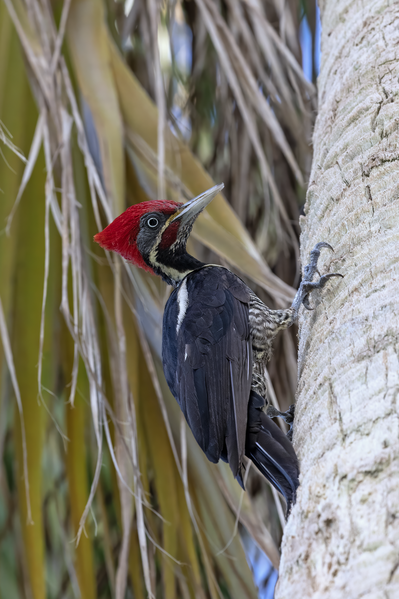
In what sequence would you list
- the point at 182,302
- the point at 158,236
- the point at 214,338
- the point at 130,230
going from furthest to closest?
the point at 158,236 → the point at 130,230 → the point at 182,302 → the point at 214,338

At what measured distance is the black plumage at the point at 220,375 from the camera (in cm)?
180

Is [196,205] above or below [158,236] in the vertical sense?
below

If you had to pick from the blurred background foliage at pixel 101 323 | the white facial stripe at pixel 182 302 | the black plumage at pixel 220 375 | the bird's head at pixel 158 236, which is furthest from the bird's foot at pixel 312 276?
the bird's head at pixel 158 236

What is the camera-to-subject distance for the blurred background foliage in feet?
6.47

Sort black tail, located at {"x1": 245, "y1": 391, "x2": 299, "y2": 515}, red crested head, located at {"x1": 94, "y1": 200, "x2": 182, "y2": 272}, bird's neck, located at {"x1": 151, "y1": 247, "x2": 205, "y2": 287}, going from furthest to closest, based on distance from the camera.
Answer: bird's neck, located at {"x1": 151, "y1": 247, "x2": 205, "y2": 287}, red crested head, located at {"x1": 94, "y1": 200, "x2": 182, "y2": 272}, black tail, located at {"x1": 245, "y1": 391, "x2": 299, "y2": 515}

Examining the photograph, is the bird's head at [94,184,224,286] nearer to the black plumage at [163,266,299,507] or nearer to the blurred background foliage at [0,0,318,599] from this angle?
the blurred background foliage at [0,0,318,599]

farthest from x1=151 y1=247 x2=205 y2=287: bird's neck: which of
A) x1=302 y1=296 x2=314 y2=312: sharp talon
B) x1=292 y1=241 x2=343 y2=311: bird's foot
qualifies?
x1=302 y1=296 x2=314 y2=312: sharp talon

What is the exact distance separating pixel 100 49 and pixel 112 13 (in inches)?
16.7

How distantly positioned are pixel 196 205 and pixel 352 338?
1360mm

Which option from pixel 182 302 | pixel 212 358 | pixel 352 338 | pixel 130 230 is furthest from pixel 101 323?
pixel 352 338

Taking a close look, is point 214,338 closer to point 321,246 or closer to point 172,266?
point 321,246

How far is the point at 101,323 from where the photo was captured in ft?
7.64

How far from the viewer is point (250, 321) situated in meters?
2.50

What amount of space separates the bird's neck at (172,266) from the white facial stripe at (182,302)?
248 mm
